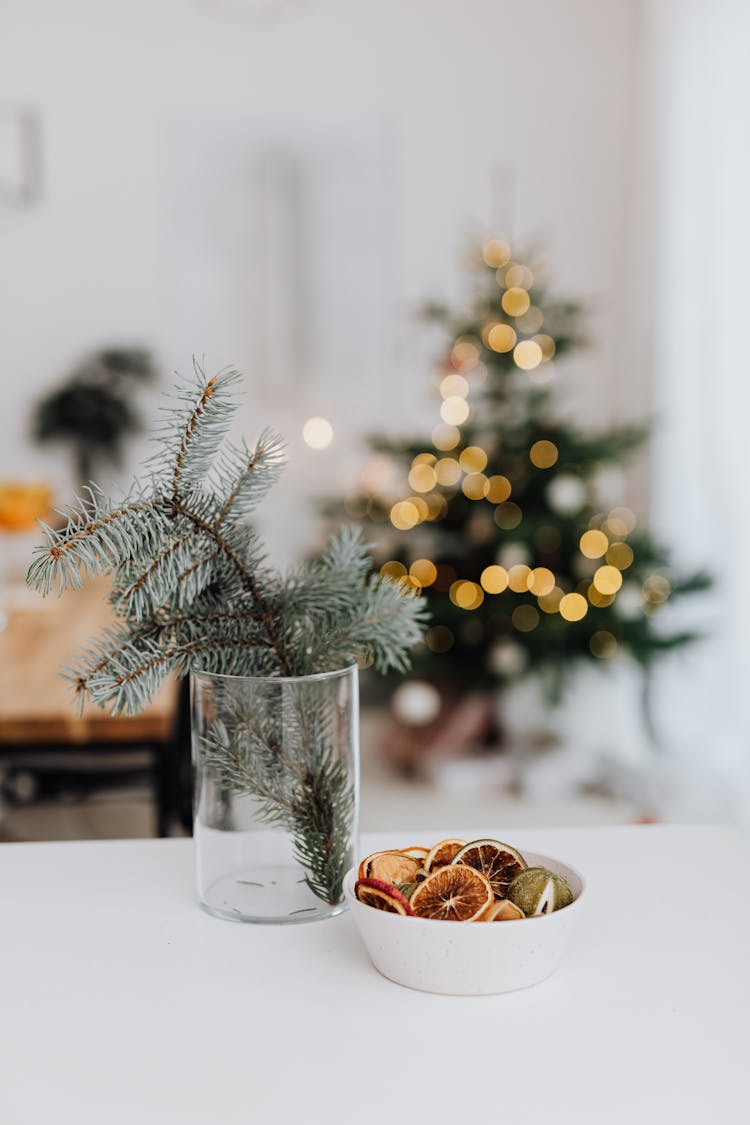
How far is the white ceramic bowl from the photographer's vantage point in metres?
0.62

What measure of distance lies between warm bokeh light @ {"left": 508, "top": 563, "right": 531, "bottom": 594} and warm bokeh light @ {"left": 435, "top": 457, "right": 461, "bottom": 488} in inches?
11.4

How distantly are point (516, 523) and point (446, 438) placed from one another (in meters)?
0.29

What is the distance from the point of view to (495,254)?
296 centimetres

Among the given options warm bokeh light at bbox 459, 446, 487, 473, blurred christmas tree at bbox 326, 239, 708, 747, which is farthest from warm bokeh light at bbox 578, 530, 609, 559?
warm bokeh light at bbox 459, 446, 487, 473

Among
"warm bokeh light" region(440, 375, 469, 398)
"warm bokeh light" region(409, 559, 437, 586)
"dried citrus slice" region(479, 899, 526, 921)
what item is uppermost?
"warm bokeh light" region(440, 375, 469, 398)

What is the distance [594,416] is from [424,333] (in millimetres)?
669

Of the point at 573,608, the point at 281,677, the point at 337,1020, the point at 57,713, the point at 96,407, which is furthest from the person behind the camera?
the point at 96,407

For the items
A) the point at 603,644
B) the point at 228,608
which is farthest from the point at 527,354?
the point at 228,608

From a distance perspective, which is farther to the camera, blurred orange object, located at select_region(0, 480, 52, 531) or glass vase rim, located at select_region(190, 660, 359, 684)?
blurred orange object, located at select_region(0, 480, 52, 531)

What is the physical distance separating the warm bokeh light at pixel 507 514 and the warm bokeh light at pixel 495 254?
23.9 inches

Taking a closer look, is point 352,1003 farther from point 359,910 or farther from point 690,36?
point 690,36

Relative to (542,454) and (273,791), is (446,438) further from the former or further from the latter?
(273,791)

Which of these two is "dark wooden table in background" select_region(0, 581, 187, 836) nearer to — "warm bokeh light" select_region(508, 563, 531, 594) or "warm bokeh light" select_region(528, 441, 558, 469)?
"warm bokeh light" select_region(508, 563, 531, 594)

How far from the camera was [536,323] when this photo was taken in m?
2.99
